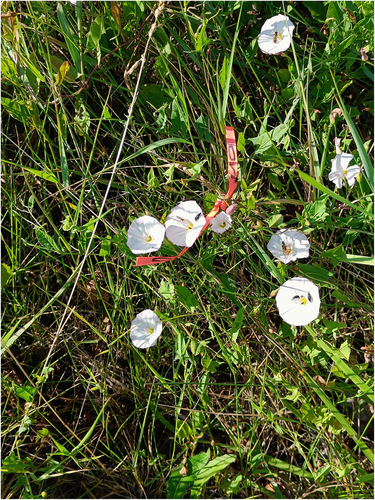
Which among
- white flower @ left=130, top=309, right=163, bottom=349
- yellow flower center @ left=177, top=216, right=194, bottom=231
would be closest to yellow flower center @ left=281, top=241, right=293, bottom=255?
yellow flower center @ left=177, top=216, right=194, bottom=231

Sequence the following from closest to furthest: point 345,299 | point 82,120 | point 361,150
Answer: point 361,150, point 345,299, point 82,120

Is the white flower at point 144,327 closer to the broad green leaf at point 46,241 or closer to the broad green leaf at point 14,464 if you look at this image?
the broad green leaf at point 46,241

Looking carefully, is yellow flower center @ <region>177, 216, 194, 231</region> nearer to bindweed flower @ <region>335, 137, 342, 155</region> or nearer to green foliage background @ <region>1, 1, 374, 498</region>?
green foliage background @ <region>1, 1, 374, 498</region>

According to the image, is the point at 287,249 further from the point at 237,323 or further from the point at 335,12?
the point at 335,12

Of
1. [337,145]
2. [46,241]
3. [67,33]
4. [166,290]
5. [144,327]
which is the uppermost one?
[67,33]

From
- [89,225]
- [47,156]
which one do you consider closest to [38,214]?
[47,156]

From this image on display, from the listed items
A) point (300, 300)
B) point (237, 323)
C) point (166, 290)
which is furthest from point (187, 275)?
point (300, 300)

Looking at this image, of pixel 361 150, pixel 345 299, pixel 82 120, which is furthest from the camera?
pixel 82 120
